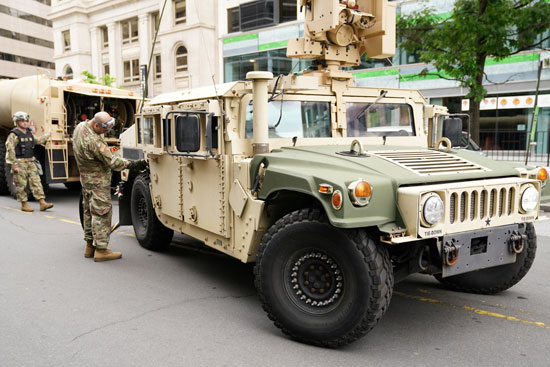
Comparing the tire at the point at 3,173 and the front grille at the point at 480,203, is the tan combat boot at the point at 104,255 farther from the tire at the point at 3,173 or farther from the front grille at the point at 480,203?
the tire at the point at 3,173

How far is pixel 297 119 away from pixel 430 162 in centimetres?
131

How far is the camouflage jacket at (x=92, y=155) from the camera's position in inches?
238

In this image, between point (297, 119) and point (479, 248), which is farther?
point (297, 119)

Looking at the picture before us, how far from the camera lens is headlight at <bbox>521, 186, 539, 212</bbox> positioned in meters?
4.04

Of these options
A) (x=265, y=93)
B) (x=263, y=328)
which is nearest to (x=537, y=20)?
(x=265, y=93)

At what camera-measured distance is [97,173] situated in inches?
249

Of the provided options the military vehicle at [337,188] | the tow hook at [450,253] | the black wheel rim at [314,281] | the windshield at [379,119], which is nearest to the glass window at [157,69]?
the military vehicle at [337,188]

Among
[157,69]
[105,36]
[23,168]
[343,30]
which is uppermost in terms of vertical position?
[105,36]

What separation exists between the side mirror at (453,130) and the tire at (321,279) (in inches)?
96.4

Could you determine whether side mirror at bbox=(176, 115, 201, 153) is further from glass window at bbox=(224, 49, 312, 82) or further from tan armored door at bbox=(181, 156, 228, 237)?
glass window at bbox=(224, 49, 312, 82)

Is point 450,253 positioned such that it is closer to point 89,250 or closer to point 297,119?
point 297,119

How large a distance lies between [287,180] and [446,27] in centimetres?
979

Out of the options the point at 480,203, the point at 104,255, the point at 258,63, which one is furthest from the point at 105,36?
the point at 480,203

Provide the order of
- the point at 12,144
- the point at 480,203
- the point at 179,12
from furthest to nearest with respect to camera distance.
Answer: the point at 179,12 → the point at 12,144 → the point at 480,203
